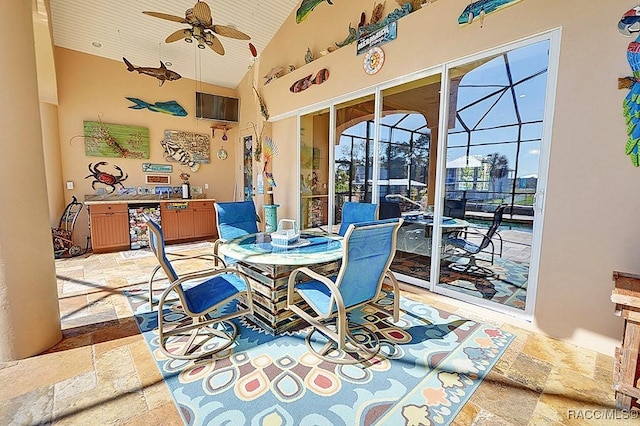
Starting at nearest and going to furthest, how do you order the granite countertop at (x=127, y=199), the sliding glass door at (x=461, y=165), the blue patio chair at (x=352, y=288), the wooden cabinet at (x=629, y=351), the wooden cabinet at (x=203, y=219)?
the wooden cabinet at (x=629, y=351) → the blue patio chair at (x=352, y=288) → the sliding glass door at (x=461, y=165) → the granite countertop at (x=127, y=199) → the wooden cabinet at (x=203, y=219)

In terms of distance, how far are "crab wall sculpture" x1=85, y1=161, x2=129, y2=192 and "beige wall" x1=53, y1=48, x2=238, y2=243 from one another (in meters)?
0.07

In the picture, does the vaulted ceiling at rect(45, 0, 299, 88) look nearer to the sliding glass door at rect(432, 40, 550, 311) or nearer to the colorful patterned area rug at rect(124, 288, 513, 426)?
the sliding glass door at rect(432, 40, 550, 311)

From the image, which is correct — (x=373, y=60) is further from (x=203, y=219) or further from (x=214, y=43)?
(x=203, y=219)

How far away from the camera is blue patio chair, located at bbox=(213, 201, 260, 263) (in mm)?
3389

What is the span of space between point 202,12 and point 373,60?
2149 millimetres

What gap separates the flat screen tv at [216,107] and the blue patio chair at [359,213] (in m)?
4.65

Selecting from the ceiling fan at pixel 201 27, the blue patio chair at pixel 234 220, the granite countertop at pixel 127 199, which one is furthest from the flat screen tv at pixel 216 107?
the blue patio chair at pixel 234 220

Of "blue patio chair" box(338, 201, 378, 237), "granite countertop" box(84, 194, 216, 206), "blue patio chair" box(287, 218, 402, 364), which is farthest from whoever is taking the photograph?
"granite countertop" box(84, 194, 216, 206)

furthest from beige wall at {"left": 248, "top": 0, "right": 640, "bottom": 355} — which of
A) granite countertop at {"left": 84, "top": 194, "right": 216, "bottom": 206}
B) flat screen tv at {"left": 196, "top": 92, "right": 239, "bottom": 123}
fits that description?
granite countertop at {"left": 84, "top": 194, "right": 216, "bottom": 206}

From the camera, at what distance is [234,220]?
3500mm

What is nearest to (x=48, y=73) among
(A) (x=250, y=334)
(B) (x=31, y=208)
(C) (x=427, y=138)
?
(B) (x=31, y=208)

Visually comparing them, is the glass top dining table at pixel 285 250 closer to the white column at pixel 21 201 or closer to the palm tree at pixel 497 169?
the white column at pixel 21 201

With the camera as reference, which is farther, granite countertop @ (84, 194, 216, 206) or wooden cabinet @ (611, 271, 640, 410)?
granite countertop @ (84, 194, 216, 206)

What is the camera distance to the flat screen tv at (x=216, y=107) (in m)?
6.48
